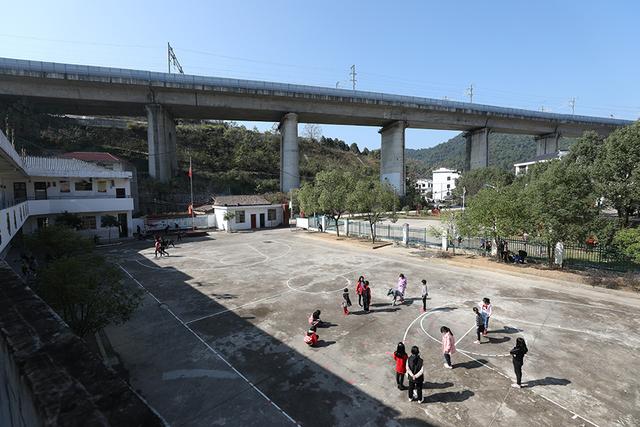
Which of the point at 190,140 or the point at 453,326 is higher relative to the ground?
the point at 190,140

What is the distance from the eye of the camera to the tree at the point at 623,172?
75.7 feet

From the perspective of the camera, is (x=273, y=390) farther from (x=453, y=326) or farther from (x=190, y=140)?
(x=190, y=140)

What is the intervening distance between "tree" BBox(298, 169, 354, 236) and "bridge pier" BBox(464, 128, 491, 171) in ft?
146

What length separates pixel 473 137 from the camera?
71.0 meters

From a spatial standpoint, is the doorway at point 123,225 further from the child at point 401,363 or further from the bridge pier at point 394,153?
the bridge pier at point 394,153

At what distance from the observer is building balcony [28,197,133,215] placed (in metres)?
27.8

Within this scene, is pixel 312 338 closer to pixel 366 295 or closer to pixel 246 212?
pixel 366 295

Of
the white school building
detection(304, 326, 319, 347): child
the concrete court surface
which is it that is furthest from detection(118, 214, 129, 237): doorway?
detection(304, 326, 319, 347): child

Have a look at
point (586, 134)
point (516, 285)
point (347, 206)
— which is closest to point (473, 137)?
point (586, 134)

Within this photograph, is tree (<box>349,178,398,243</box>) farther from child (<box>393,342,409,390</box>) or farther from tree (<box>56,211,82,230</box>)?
tree (<box>56,211,82,230</box>)

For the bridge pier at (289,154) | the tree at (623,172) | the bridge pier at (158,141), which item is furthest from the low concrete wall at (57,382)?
A: the bridge pier at (289,154)

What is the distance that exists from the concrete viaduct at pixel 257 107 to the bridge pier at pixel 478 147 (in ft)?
0.67

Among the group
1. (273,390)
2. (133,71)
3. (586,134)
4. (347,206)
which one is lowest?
(273,390)

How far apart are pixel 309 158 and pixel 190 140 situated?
33470 millimetres
